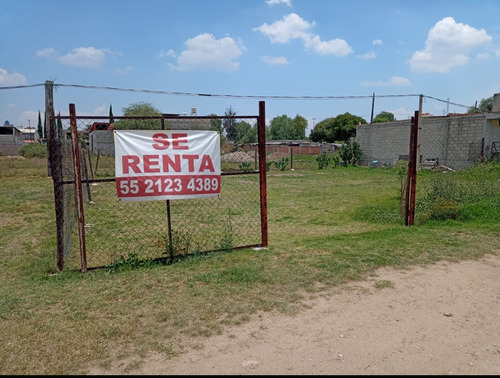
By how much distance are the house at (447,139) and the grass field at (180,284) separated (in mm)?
18534

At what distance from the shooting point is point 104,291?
4344 millimetres

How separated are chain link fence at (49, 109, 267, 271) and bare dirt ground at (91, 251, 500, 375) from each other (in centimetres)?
236

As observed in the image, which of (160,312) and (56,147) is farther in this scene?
(56,147)

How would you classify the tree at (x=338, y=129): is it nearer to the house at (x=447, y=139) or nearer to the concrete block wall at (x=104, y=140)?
the house at (x=447, y=139)

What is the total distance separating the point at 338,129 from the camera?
64125 mm

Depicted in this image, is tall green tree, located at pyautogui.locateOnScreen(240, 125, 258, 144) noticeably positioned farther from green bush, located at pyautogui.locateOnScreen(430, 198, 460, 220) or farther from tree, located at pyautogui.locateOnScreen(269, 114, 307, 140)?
tree, located at pyautogui.locateOnScreen(269, 114, 307, 140)

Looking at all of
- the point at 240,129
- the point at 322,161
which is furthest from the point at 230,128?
the point at 322,161

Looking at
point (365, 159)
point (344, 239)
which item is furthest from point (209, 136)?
point (365, 159)

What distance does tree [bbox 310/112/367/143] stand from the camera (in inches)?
2420

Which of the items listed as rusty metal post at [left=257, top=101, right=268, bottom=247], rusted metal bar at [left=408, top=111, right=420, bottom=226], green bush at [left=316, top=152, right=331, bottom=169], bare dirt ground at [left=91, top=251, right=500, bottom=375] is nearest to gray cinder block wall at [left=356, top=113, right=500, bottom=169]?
green bush at [left=316, top=152, right=331, bottom=169]

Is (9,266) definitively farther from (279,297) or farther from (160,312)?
(279,297)

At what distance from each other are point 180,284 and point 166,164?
5.58 feet

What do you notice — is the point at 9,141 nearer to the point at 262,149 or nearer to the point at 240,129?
the point at 240,129

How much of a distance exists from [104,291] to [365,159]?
31763mm
